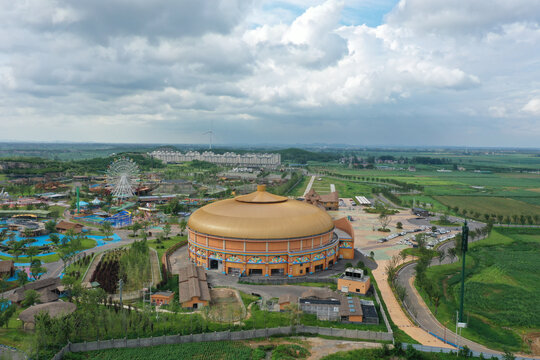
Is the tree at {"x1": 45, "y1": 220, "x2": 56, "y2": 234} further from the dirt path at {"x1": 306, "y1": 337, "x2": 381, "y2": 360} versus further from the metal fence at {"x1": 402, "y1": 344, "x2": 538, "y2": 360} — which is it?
the metal fence at {"x1": 402, "y1": 344, "x2": 538, "y2": 360}

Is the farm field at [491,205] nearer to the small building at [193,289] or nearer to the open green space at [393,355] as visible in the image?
the open green space at [393,355]

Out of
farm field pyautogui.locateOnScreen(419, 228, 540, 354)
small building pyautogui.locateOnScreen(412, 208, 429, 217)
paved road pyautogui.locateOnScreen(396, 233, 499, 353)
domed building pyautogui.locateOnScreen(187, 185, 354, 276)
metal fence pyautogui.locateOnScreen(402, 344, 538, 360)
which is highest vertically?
domed building pyautogui.locateOnScreen(187, 185, 354, 276)

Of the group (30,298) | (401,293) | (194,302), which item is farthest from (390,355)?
(30,298)

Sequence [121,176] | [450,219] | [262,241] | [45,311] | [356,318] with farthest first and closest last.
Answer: [121,176], [450,219], [262,241], [356,318], [45,311]

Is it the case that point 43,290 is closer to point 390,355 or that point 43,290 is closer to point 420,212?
point 390,355

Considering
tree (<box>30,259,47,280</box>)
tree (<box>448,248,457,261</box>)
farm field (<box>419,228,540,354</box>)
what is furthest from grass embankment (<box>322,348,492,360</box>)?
tree (<box>30,259,47,280</box>)

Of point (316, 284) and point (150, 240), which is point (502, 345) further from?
point (150, 240)

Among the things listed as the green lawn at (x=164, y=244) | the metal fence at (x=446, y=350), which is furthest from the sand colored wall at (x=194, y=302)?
the metal fence at (x=446, y=350)

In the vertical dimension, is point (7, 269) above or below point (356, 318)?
above
